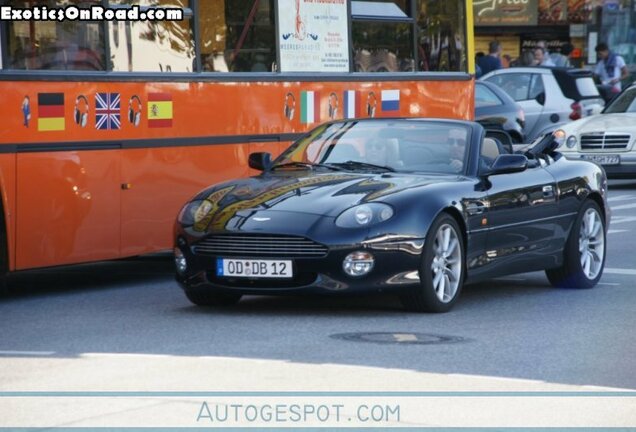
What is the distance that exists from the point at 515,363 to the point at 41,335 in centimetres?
292

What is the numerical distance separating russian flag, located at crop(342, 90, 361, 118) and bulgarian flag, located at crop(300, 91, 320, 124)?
36 centimetres

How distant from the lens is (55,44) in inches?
476

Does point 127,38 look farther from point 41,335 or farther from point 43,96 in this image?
point 41,335

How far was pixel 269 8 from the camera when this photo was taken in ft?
45.5

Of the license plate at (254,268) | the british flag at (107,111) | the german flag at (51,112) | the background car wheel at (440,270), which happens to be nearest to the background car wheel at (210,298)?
the license plate at (254,268)

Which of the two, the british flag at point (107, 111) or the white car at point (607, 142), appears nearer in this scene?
the british flag at point (107, 111)

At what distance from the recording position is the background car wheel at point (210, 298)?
11250 millimetres

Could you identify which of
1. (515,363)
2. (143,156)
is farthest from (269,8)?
(515,363)

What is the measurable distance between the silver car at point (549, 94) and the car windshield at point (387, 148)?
1550 centimetres

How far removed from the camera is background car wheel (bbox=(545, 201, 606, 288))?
42.2 ft

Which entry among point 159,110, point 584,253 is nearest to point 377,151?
point 159,110

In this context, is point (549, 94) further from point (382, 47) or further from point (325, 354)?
point (325, 354)

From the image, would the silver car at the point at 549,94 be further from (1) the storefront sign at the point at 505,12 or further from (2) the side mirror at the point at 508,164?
(2) the side mirror at the point at 508,164

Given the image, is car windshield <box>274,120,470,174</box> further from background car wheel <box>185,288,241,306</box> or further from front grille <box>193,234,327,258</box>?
front grille <box>193,234,327,258</box>
